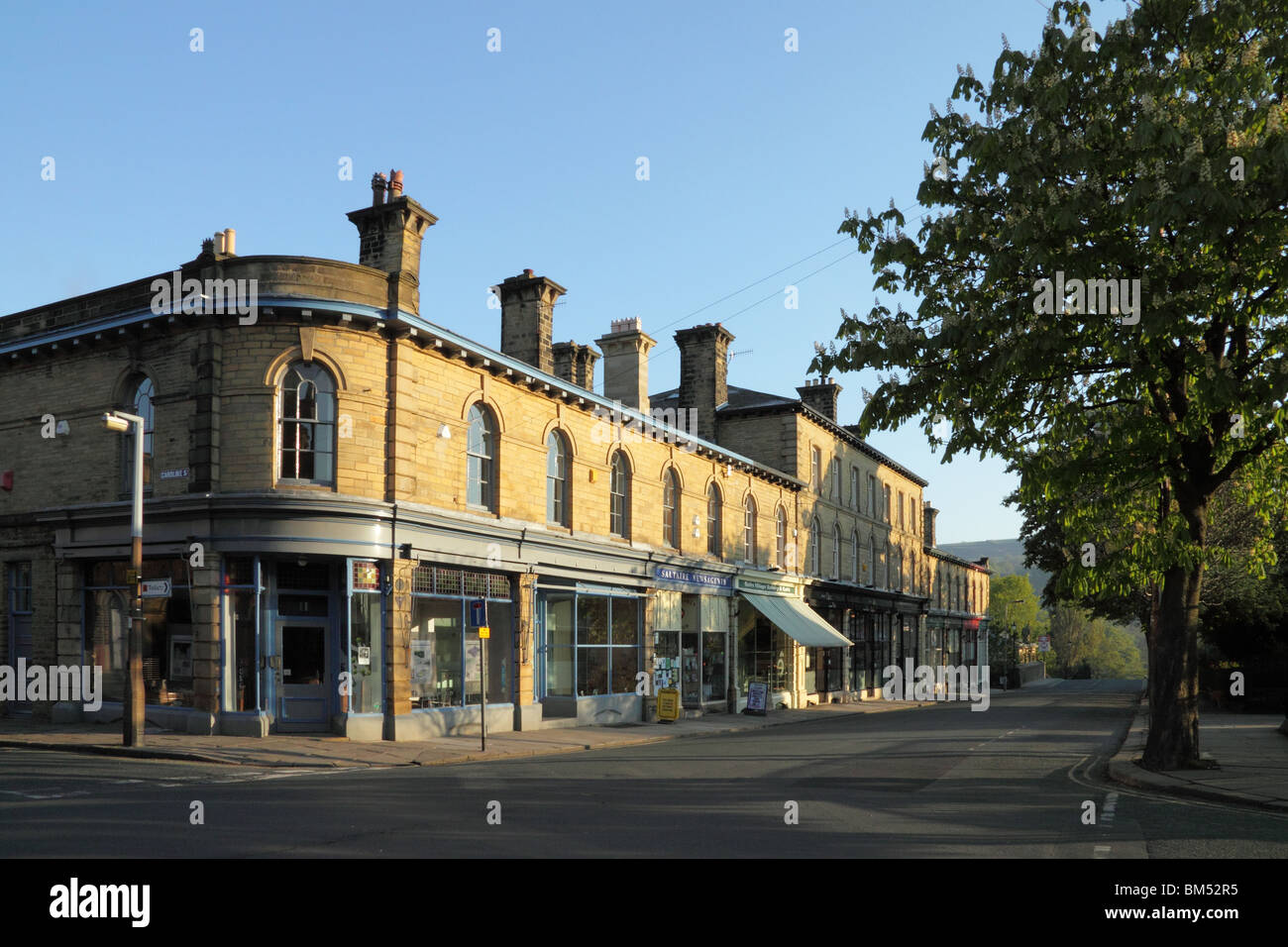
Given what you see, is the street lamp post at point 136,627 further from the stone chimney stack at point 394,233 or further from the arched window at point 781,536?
the arched window at point 781,536

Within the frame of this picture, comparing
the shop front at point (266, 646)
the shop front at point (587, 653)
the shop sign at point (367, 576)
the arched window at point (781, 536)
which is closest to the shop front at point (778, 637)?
the arched window at point (781, 536)

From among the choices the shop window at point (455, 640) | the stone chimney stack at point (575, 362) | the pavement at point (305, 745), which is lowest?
the pavement at point (305, 745)

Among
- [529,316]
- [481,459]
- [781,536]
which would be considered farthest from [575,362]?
[781,536]

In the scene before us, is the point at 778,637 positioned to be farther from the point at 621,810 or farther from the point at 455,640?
the point at 621,810

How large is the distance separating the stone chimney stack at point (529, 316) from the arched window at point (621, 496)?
10.9 feet

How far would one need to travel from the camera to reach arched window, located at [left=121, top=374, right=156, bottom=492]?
20.6 metres

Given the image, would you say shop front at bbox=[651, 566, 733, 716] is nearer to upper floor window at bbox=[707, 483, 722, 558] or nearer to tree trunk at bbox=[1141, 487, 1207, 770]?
upper floor window at bbox=[707, 483, 722, 558]

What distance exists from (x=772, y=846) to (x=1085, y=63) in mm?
10444

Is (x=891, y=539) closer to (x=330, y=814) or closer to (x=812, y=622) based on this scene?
(x=812, y=622)

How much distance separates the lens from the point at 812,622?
37.4 metres

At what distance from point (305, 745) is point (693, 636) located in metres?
15.8

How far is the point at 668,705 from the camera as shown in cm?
2819

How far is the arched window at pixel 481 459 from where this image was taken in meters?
22.6
